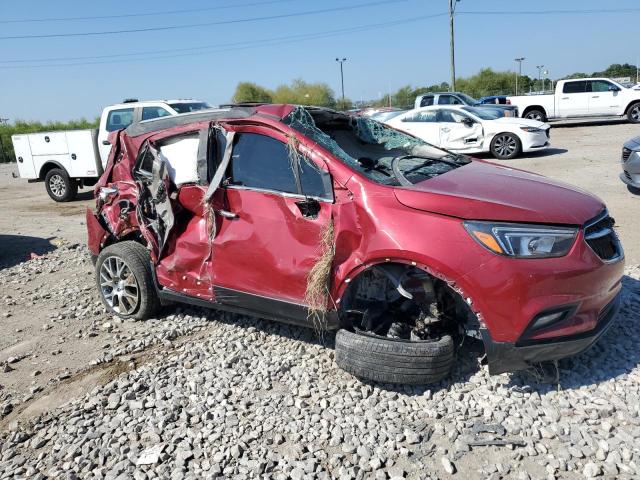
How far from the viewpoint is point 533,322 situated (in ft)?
9.88

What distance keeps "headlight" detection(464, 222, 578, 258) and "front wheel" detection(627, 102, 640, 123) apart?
68.1 feet

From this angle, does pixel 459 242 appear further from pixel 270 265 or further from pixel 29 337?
pixel 29 337

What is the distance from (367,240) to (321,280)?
42 centimetres

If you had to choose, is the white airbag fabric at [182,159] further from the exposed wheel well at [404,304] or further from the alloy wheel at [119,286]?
the exposed wheel well at [404,304]

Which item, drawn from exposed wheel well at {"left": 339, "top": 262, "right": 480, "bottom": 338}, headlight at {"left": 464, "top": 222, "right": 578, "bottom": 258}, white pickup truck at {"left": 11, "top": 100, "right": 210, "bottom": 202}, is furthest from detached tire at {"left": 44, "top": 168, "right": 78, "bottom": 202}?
headlight at {"left": 464, "top": 222, "right": 578, "bottom": 258}

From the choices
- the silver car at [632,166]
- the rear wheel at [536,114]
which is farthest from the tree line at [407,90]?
the silver car at [632,166]

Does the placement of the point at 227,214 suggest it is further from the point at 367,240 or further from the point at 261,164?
the point at 367,240

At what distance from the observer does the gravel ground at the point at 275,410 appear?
2.81 meters

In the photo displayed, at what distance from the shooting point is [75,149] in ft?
41.4

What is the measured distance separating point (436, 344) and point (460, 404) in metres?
0.38

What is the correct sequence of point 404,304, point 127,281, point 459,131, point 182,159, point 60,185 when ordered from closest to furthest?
point 404,304 → point 182,159 → point 127,281 → point 60,185 → point 459,131

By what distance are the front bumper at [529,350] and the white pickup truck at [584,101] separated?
20477mm

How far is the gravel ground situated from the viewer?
2.81 m

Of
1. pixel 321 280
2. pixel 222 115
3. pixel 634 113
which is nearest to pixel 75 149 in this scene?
pixel 222 115
